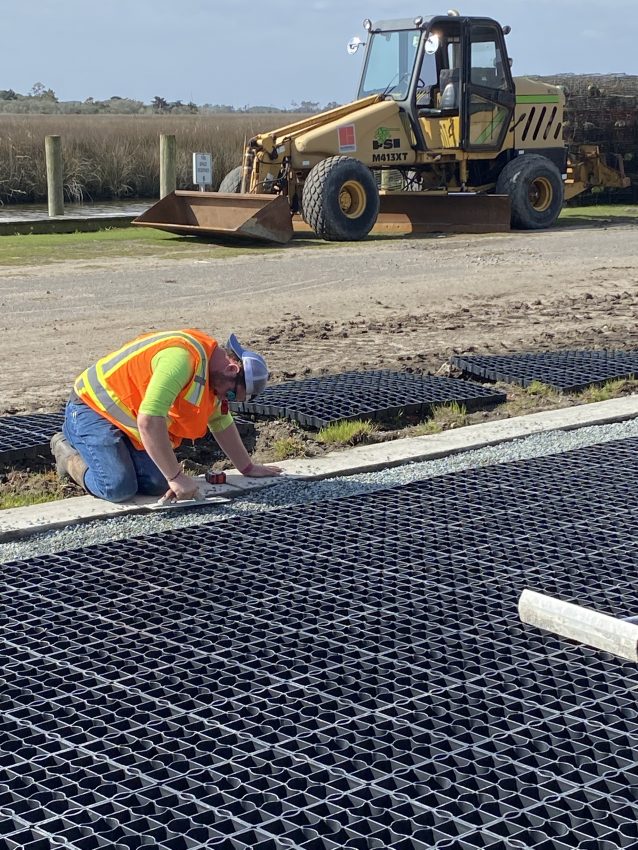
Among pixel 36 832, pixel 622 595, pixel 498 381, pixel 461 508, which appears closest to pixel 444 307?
pixel 498 381

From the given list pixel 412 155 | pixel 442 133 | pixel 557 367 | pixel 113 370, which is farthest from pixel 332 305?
pixel 442 133

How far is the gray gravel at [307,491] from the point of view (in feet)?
14.5

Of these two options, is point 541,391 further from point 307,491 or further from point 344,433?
point 307,491

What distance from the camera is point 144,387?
472cm

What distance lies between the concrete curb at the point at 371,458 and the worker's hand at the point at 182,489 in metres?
0.12

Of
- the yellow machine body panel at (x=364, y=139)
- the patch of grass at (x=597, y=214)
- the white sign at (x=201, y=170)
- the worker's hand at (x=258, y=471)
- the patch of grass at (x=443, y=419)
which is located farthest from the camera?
the patch of grass at (x=597, y=214)

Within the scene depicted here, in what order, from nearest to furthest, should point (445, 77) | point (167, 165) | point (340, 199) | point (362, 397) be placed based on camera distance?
point (362, 397) → point (340, 199) → point (445, 77) → point (167, 165)

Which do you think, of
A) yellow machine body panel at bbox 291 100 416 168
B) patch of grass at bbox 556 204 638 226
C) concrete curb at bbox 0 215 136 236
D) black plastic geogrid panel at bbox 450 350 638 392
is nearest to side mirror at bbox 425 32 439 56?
yellow machine body panel at bbox 291 100 416 168

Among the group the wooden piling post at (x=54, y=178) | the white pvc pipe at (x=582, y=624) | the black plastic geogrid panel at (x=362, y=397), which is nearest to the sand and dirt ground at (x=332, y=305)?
the black plastic geogrid panel at (x=362, y=397)

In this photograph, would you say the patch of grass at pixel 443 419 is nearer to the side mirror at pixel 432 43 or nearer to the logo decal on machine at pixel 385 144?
the side mirror at pixel 432 43

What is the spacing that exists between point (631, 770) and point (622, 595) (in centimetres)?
106

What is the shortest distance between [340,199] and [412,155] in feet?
5.17

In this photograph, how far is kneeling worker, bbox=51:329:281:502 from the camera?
14.9ft

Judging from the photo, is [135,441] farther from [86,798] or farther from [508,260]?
[508,260]
